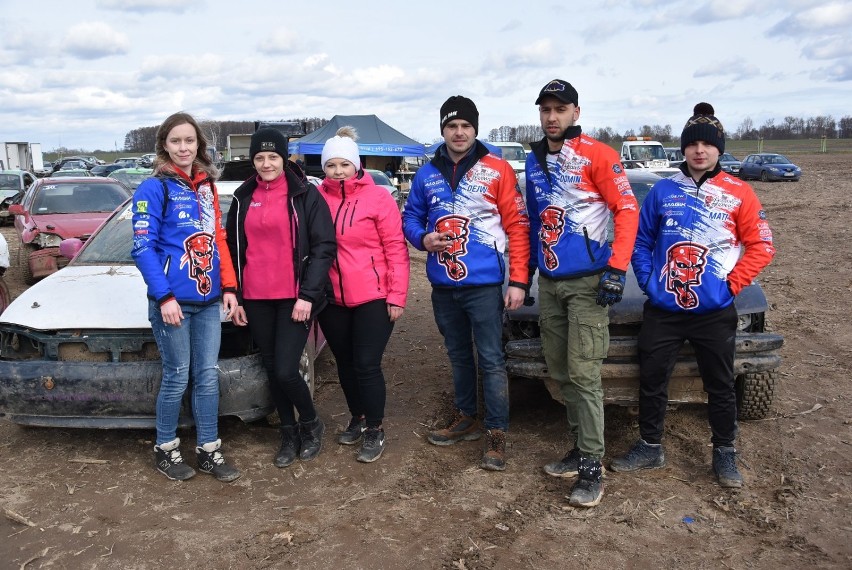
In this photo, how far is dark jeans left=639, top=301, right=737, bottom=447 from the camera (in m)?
3.83

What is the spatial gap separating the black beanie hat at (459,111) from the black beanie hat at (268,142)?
3.06 feet

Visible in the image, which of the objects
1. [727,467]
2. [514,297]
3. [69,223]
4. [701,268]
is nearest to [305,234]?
[514,297]

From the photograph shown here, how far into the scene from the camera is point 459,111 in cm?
400

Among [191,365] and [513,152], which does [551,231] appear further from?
[513,152]

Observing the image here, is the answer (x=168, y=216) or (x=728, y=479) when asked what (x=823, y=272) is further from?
(x=168, y=216)

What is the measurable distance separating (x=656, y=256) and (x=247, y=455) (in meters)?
2.78

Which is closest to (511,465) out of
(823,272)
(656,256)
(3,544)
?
(656,256)

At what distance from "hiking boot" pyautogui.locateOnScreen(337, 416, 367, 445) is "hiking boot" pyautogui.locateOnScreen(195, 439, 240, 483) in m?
A: 0.74

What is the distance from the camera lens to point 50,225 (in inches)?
404

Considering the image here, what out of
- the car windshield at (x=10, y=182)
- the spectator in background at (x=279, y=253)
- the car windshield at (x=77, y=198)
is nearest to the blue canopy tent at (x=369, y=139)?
the car windshield at (x=10, y=182)

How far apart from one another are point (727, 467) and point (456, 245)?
6.50 ft

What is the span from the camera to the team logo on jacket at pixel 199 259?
3.83 meters

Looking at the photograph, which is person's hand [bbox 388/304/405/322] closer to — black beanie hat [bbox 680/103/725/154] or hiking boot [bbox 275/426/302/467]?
hiking boot [bbox 275/426/302/467]

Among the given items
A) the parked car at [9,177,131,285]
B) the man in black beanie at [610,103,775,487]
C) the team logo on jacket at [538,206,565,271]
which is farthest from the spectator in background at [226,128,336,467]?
the parked car at [9,177,131,285]
